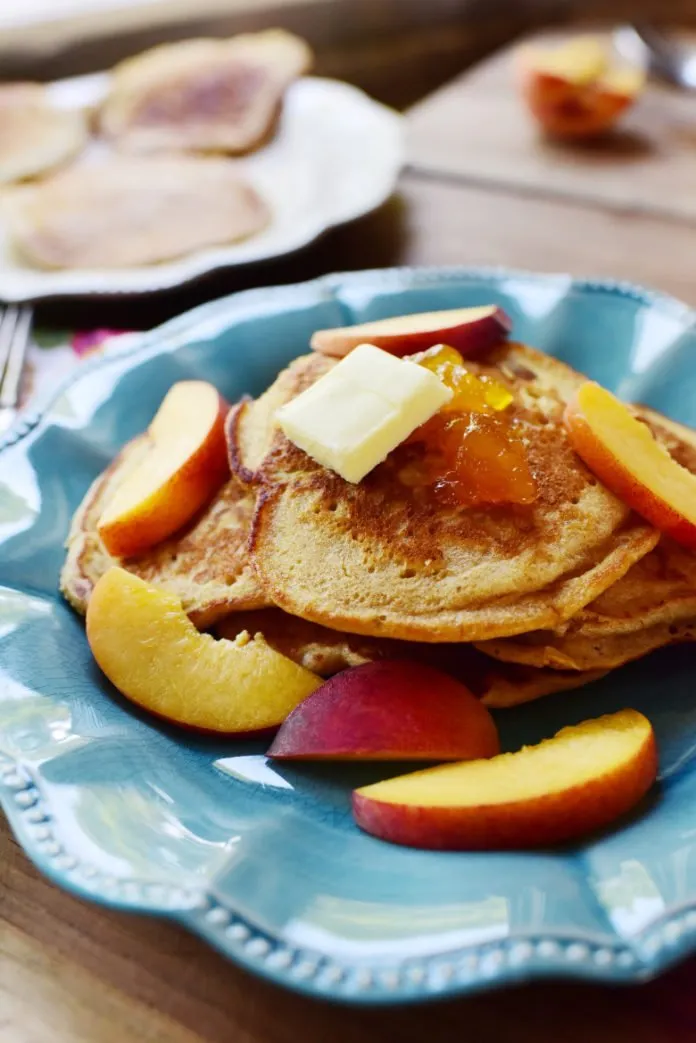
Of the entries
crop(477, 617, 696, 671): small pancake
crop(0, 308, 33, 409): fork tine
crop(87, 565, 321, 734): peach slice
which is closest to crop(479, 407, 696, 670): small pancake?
crop(477, 617, 696, 671): small pancake

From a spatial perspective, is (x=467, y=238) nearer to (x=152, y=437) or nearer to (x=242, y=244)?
(x=242, y=244)

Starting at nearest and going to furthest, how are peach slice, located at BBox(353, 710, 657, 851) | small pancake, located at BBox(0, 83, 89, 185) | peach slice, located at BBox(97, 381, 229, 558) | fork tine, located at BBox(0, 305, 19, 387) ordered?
peach slice, located at BBox(353, 710, 657, 851), peach slice, located at BBox(97, 381, 229, 558), fork tine, located at BBox(0, 305, 19, 387), small pancake, located at BBox(0, 83, 89, 185)

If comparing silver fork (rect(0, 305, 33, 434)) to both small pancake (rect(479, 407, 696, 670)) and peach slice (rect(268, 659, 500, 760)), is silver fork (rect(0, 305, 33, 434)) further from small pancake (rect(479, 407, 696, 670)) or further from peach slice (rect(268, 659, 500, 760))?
small pancake (rect(479, 407, 696, 670))

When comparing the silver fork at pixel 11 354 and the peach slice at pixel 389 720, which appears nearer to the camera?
the peach slice at pixel 389 720

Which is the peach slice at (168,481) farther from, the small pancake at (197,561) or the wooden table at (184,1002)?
the wooden table at (184,1002)

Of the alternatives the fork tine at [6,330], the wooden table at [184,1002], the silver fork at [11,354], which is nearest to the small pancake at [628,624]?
the wooden table at [184,1002]

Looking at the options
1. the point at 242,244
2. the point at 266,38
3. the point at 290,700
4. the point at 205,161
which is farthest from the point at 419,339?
→ the point at 266,38

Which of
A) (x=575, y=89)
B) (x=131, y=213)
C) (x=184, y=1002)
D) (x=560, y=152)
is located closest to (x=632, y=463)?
(x=184, y=1002)
